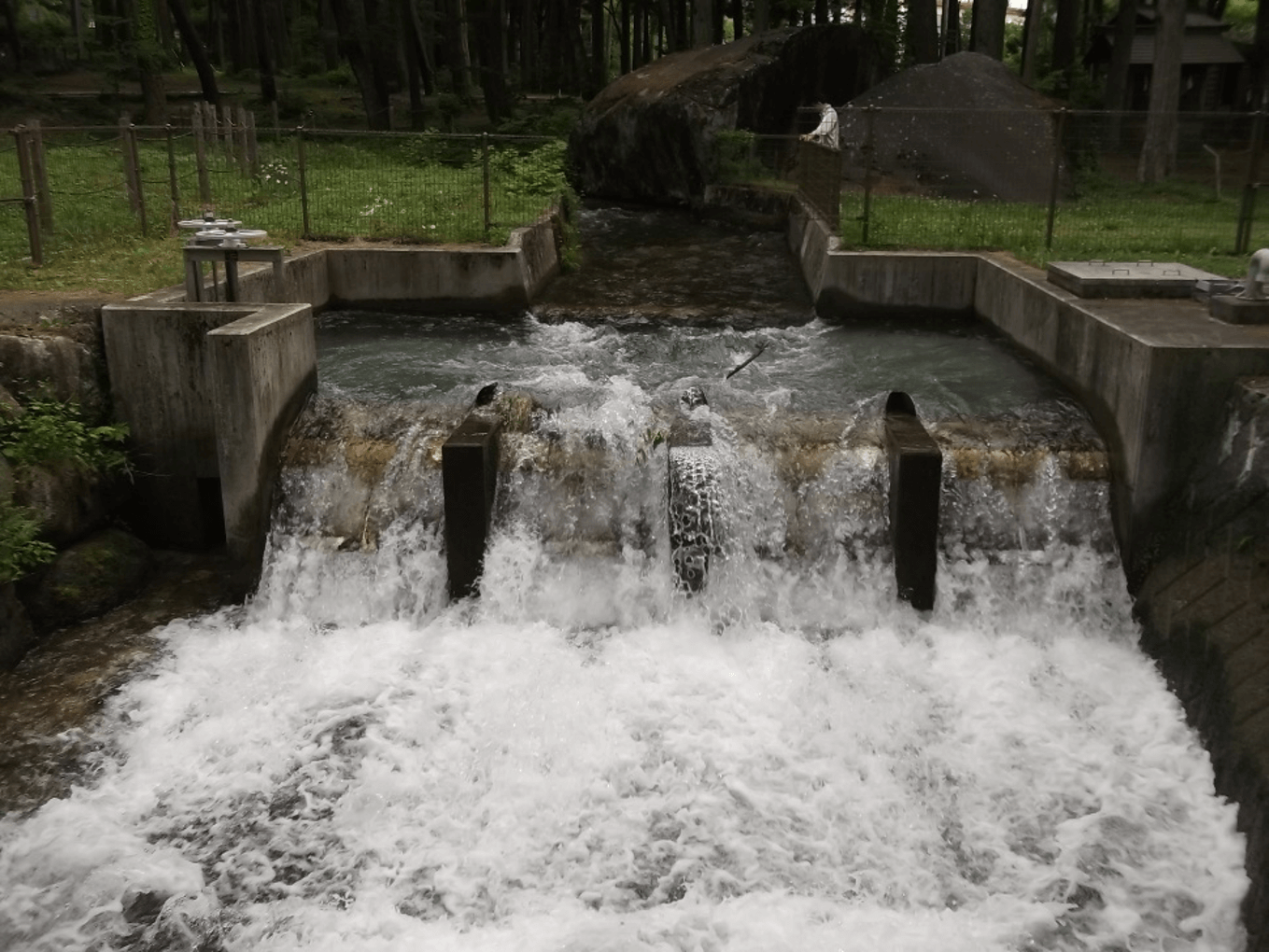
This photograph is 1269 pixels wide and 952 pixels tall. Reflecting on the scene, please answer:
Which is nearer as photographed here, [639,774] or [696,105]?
[639,774]

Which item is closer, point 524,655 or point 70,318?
point 524,655

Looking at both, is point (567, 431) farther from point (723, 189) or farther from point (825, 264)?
point (723, 189)

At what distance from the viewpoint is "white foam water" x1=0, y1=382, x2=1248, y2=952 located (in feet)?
20.9

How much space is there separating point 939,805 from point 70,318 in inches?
324

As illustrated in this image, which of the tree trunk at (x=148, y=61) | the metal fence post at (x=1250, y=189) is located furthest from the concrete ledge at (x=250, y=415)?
the tree trunk at (x=148, y=61)

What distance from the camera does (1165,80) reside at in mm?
21297

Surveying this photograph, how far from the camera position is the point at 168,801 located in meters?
7.21

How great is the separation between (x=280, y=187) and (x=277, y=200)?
1.33m

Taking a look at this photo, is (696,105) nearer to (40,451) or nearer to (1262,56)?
(1262,56)

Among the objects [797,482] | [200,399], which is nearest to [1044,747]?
[797,482]

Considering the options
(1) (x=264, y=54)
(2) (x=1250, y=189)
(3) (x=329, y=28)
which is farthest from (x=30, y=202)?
(3) (x=329, y=28)

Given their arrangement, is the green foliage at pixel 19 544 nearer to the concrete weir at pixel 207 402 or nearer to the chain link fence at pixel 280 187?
the concrete weir at pixel 207 402

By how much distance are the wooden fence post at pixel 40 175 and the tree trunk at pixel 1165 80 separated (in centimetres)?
1809

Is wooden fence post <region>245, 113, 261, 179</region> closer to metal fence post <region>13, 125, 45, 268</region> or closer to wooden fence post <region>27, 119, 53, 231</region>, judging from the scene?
wooden fence post <region>27, 119, 53, 231</region>
